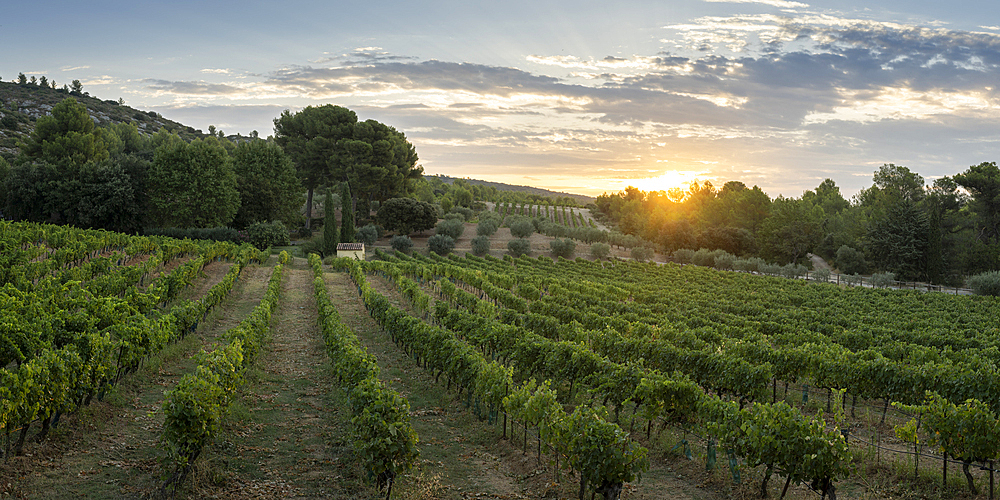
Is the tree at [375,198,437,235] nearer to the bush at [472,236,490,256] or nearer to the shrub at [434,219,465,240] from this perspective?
the shrub at [434,219,465,240]

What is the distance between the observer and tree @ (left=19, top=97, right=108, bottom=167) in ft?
213

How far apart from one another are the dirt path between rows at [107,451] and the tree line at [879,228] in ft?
245

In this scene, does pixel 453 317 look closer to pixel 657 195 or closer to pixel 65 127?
pixel 65 127

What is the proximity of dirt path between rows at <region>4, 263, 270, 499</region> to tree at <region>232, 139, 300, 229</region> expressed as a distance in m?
55.8

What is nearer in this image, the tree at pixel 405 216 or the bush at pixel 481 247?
the bush at pixel 481 247

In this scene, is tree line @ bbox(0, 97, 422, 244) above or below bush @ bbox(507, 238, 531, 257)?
above

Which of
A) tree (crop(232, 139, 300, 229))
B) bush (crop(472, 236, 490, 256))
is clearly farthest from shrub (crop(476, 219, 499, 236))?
tree (crop(232, 139, 300, 229))


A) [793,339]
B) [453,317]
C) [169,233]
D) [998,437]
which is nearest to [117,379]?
[453,317]

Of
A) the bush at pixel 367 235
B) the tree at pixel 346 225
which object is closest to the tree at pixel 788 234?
the bush at pixel 367 235

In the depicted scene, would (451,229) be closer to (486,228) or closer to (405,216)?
(486,228)

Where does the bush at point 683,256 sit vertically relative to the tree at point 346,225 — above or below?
below

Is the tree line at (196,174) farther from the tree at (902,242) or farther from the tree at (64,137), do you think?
the tree at (902,242)

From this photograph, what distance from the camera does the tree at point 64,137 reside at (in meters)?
65.1

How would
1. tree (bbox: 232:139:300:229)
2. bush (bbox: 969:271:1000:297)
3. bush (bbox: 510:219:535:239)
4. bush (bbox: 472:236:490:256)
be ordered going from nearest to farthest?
1. bush (bbox: 969:271:1000:297)
2. tree (bbox: 232:139:300:229)
3. bush (bbox: 472:236:490:256)
4. bush (bbox: 510:219:535:239)
